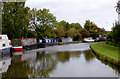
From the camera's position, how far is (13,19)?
28.8 metres

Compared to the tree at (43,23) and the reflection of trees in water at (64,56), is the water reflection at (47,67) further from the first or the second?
the tree at (43,23)

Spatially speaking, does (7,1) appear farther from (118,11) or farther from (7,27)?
(118,11)

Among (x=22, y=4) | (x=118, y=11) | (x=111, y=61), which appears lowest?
(x=111, y=61)

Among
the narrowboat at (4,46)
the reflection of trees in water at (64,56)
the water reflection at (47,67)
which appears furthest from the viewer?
the narrowboat at (4,46)

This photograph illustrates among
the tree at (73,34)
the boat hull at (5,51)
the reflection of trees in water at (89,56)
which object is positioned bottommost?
the reflection of trees in water at (89,56)

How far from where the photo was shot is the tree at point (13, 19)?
28.2 metres

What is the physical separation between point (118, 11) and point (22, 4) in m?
16.8

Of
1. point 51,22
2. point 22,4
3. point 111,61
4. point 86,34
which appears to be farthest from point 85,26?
point 111,61

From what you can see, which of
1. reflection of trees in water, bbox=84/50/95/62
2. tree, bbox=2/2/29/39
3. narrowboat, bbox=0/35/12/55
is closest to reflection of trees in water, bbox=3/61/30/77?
reflection of trees in water, bbox=84/50/95/62

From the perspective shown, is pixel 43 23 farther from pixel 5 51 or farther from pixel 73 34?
pixel 73 34

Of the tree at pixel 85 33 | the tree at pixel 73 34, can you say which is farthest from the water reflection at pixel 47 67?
the tree at pixel 85 33

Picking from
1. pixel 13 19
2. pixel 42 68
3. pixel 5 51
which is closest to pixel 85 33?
pixel 13 19

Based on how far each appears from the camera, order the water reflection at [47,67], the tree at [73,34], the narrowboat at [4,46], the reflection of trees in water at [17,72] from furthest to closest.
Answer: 1. the tree at [73,34]
2. the narrowboat at [4,46]
3. the water reflection at [47,67]
4. the reflection of trees in water at [17,72]

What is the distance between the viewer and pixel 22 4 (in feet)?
104
